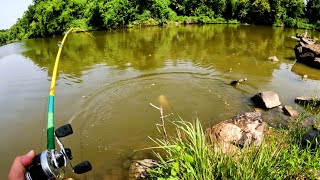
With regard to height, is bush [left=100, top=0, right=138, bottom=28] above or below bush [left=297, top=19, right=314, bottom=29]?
above

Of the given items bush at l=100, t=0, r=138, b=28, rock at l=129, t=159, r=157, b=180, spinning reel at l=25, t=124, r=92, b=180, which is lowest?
rock at l=129, t=159, r=157, b=180

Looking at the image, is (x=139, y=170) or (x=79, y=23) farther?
(x=79, y=23)

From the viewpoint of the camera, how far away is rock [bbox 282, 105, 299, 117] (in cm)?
1056

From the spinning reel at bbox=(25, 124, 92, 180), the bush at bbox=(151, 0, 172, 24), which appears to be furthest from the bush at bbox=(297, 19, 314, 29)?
the spinning reel at bbox=(25, 124, 92, 180)

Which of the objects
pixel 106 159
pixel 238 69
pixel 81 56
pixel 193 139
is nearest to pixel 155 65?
pixel 238 69

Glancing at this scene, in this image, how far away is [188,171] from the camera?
4277 millimetres

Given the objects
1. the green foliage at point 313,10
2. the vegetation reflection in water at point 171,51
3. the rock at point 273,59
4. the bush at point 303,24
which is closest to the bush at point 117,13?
the vegetation reflection in water at point 171,51

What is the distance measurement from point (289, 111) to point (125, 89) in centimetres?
717

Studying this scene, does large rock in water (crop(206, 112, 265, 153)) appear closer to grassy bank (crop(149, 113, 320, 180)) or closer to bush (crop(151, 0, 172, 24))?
grassy bank (crop(149, 113, 320, 180))

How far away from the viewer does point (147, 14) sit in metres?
43.5

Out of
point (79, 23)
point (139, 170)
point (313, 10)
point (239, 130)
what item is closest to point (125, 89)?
point (239, 130)

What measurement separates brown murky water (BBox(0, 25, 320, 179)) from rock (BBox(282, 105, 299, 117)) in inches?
44.4

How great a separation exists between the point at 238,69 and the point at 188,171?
548 inches

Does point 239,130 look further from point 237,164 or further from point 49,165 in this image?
point 49,165
